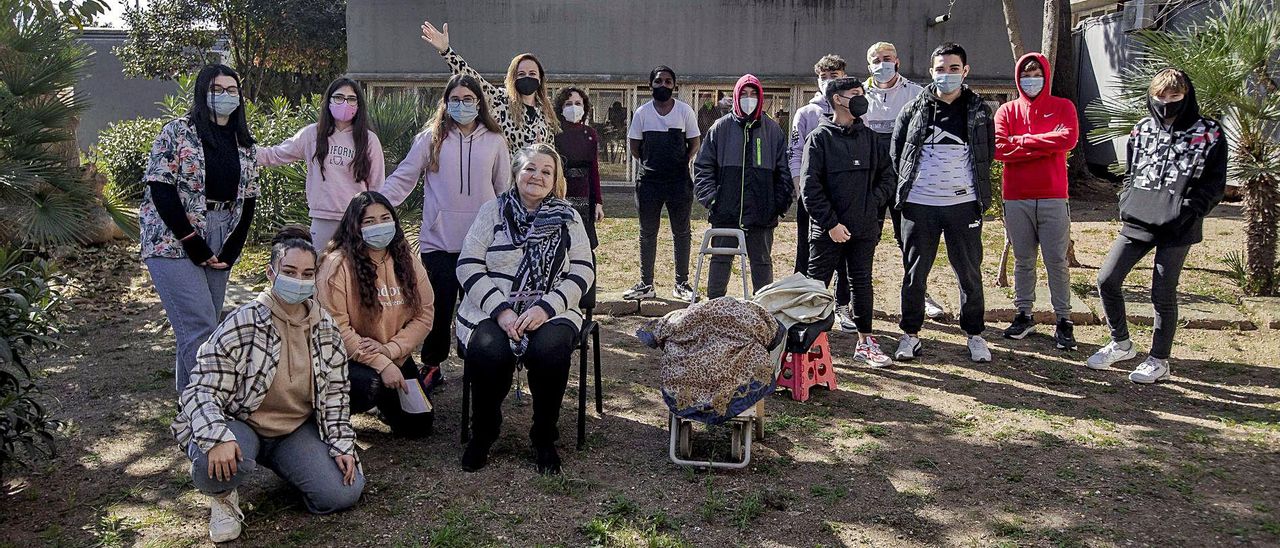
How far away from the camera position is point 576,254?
4883 millimetres

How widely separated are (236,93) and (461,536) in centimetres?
254

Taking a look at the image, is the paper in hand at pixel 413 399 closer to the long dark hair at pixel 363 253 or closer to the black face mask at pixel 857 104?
the long dark hair at pixel 363 253

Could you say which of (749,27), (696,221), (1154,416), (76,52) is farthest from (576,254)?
(749,27)

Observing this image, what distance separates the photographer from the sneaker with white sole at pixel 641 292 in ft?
26.1

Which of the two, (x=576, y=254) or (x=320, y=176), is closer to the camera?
(x=576, y=254)

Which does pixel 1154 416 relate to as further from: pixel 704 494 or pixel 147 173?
pixel 147 173

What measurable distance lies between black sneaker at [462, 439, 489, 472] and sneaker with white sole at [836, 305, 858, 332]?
3.23 m

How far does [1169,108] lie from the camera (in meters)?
5.75

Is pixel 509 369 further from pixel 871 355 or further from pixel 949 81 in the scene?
pixel 949 81

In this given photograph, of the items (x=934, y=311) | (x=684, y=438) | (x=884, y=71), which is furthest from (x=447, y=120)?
(x=934, y=311)

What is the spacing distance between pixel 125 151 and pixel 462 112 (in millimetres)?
9623

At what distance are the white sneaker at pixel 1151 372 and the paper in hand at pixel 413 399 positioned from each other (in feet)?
13.5

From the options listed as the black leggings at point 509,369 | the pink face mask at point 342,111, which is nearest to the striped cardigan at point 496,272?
the black leggings at point 509,369

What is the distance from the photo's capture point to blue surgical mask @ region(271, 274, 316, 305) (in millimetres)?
3963
